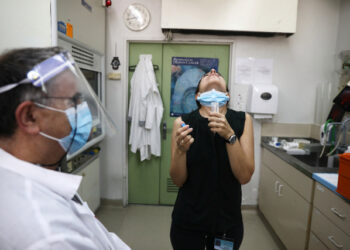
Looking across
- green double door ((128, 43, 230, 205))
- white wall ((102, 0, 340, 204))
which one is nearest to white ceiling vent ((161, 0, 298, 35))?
white wall ((102, 0, 340, 204))

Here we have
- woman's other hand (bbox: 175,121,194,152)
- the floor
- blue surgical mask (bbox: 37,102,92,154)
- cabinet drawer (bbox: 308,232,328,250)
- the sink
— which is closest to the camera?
blue surgical mask (bbox: 37,102,92,154)

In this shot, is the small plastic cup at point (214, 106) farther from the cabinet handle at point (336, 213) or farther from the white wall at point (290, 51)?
the white wall at point (290, 51)

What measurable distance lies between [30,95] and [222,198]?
0.86 metres

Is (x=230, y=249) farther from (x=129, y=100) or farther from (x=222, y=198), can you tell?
(x=129, y=100)

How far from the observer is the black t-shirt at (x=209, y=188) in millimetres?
996

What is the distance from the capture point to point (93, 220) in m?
0.67

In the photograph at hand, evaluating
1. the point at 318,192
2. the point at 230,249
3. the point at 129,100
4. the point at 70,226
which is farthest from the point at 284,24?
the point at 70,226

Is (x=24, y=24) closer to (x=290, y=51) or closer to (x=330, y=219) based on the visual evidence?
(x=330, y=219)

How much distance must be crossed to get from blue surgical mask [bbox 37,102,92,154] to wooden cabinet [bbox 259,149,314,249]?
159 cm

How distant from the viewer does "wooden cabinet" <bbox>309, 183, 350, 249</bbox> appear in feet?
4.03

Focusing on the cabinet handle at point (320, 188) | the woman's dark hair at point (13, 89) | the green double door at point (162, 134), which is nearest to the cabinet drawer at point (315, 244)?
the cabinet handle at point (320, 188)

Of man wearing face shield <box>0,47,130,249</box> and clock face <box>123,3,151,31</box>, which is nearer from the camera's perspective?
man wearing face shield <box>0,47,130,249</box>

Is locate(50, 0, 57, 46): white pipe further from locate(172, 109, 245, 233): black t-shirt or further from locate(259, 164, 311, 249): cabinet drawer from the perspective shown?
locate(259, 164, 311, 249): cabinet drawer

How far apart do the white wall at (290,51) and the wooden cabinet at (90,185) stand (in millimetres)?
525
